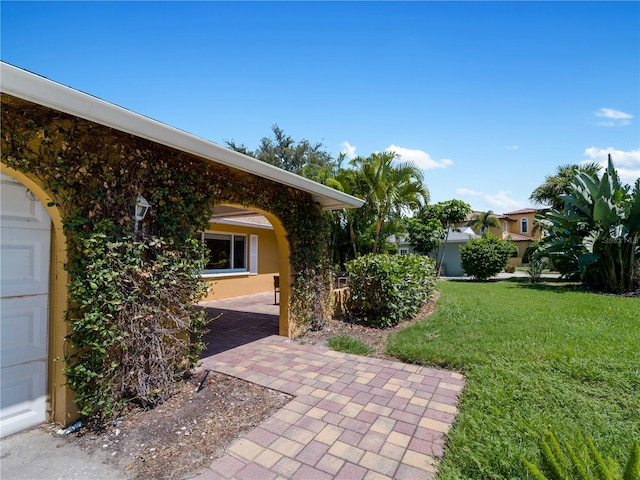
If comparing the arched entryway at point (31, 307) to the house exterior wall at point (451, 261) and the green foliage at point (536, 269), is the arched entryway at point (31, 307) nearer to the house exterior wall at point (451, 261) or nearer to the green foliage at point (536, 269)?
the green foliage at point (536, 269)

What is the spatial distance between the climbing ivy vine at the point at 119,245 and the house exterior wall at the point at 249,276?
652 centimetres

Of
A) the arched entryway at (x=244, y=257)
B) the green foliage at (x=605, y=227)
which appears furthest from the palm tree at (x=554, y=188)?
the arched entryway at (x=244, y=257)

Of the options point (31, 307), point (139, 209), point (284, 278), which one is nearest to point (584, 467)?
point (139, 209)

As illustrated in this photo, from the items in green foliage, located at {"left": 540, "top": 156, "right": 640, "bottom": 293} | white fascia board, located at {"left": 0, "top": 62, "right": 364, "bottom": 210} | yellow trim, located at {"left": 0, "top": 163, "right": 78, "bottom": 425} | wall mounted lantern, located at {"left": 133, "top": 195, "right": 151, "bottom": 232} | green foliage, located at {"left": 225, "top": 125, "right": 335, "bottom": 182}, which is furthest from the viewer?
green foliage, located at {"left": 225, "top": 125, "right": 335, "bottom": 182}

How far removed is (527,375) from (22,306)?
604 centimetres

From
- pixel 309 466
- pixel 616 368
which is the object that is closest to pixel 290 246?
pixel 309 466

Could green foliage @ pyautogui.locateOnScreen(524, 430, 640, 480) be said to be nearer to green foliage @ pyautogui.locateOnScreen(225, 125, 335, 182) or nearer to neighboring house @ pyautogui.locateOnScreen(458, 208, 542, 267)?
green foliage @ pyautogui.locateOnScreen(225, 125, 335, 182)

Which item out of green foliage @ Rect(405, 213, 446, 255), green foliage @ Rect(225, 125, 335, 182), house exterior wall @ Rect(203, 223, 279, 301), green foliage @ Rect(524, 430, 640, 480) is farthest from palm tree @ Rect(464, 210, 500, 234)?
green foliage @ Rect(524, 430, 640, 480)

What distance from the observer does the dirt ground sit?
2.61 meters

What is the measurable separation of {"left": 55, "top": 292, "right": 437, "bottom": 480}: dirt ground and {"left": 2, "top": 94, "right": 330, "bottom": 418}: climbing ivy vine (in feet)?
0.70

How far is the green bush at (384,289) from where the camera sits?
23.3 ft

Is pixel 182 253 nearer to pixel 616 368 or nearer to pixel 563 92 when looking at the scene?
pixel 616 368

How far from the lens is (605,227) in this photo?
37.4ft

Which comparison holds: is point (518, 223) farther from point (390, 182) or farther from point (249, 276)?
point (249, 276)
